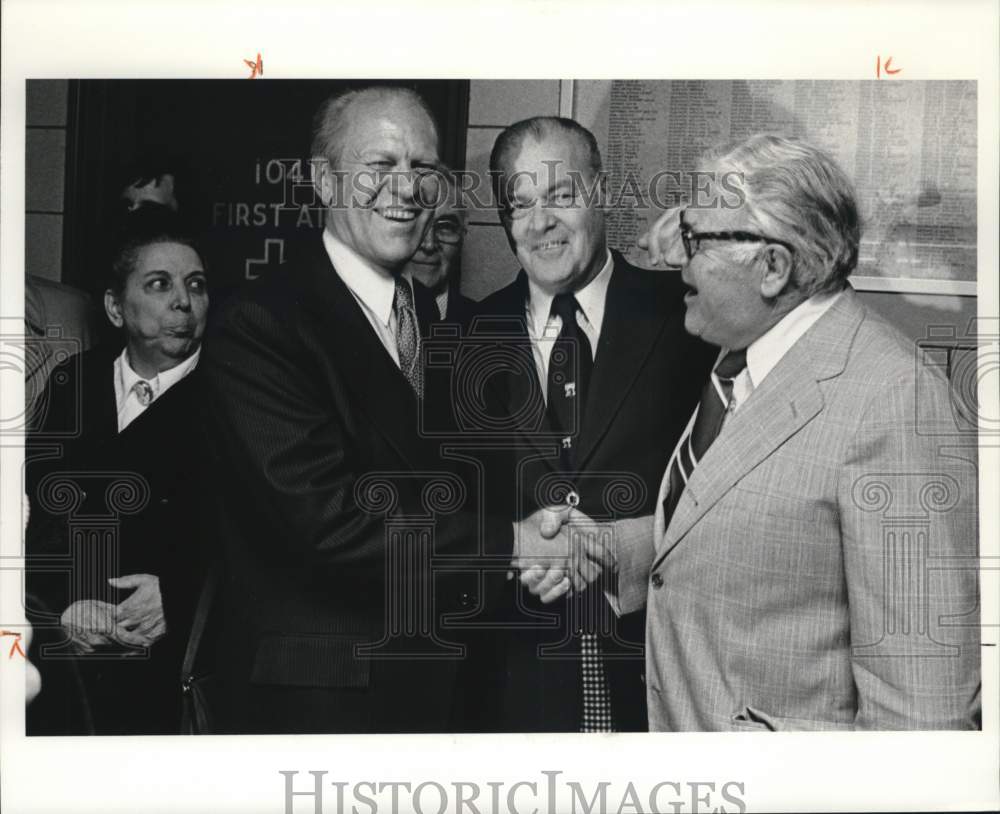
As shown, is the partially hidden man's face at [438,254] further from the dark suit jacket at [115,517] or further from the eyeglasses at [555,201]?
the dark suit jacket at [115,517]

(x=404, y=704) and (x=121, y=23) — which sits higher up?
(x=121, y=23)

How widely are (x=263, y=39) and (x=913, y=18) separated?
1806mm

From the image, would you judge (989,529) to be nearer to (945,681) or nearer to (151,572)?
(945,681)

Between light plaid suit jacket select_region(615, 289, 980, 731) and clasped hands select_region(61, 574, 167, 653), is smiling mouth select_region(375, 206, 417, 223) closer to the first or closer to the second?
light plaid suit jacket select_region(615, 289, 980, 731)

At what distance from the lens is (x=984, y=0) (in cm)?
373

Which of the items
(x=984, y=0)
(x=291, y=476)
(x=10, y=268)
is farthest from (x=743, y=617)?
(x=10, y=268)

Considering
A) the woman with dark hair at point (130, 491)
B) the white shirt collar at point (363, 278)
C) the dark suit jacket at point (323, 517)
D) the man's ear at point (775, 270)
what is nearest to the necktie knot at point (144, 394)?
the woman with dark hair at point (130, 491)

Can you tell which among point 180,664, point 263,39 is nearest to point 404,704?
point 180,664

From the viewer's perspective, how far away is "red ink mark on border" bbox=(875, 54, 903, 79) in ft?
12.2

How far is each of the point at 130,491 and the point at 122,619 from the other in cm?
36

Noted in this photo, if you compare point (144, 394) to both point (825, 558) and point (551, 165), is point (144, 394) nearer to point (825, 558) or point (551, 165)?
point (551, 165)

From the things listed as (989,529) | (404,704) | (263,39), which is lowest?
(404,704)

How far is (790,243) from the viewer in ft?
12.0

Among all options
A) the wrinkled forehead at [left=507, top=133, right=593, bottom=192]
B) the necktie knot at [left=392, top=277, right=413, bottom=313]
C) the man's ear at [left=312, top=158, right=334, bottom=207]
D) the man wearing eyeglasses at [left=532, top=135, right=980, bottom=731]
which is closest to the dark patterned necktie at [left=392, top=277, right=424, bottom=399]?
the necktie knot at [left=392, top=277, right=413, bottom=313]
